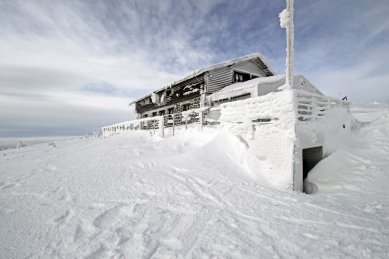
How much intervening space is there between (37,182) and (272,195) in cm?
646

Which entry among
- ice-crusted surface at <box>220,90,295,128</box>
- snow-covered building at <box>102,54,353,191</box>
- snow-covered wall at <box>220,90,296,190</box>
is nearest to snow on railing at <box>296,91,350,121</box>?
snow-covered building at <box>102,54,353,191</box>

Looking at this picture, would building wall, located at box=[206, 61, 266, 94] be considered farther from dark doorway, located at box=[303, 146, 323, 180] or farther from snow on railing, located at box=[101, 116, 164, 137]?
dark doorway, located at box=[303, 146, 323, 180]

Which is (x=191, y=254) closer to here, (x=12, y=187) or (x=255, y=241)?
(x=255, y=241)

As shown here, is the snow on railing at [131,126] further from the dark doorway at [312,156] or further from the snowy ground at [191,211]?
the dark doorway at [312,156]

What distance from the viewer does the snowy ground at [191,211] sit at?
2.86 meters

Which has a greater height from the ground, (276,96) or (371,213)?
(276,96)

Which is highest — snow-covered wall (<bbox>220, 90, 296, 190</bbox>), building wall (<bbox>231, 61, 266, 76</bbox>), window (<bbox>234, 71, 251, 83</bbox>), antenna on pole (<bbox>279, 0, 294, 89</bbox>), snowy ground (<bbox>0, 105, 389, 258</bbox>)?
building wall (<bbox>231, 61, 266, 76</bbox>)

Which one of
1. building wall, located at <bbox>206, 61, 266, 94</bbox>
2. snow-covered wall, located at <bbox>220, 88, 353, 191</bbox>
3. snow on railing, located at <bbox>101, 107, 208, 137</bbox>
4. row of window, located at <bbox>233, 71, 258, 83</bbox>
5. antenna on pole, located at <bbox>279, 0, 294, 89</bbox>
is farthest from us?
row of window, located at <bbox>233, 71, 258, 83</bbox>

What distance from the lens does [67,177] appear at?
5.89 meters

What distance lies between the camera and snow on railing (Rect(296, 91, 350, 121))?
20.3ft

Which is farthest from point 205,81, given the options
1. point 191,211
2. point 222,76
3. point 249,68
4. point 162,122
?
point 191,211

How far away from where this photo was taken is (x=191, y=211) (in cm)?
394

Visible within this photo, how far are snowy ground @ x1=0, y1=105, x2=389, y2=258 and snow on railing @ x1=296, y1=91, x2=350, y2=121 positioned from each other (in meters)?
1.62

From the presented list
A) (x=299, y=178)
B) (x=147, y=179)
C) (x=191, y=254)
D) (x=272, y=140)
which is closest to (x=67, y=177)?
(x=147, y=179)
